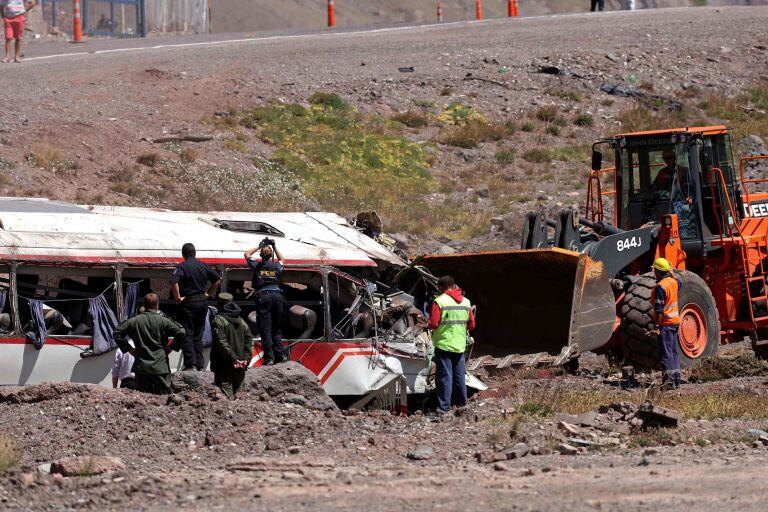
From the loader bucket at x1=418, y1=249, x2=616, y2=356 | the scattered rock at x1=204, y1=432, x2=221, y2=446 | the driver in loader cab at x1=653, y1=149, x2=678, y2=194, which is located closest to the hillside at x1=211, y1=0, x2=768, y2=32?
the driver in loader cab at x1=653, y1=149, x2=678, y2=194

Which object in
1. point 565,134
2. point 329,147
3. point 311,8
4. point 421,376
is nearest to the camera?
point 421,376

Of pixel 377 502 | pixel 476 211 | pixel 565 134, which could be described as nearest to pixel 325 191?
pixel 476 211

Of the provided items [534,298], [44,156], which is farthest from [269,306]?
[44,156]

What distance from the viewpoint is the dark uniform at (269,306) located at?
43.4 ft

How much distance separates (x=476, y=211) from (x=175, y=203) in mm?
6262

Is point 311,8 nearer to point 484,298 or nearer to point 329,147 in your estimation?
point 329,147

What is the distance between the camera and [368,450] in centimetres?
1054

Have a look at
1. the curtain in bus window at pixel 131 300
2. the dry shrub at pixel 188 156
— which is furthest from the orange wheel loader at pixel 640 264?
the dry shrub at pixel 188 156

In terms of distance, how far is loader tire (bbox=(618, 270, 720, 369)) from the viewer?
1481 centimetres

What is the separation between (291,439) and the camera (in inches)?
426

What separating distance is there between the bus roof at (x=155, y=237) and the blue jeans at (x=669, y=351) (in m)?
3.17

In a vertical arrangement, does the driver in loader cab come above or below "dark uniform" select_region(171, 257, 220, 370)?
above

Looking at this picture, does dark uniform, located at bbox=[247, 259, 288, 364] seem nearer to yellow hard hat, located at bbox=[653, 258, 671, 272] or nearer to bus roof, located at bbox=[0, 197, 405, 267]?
bus roof, located at bbox=[0, 197, 405, 267]

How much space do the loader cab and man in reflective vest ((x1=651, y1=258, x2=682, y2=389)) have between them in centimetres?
162
